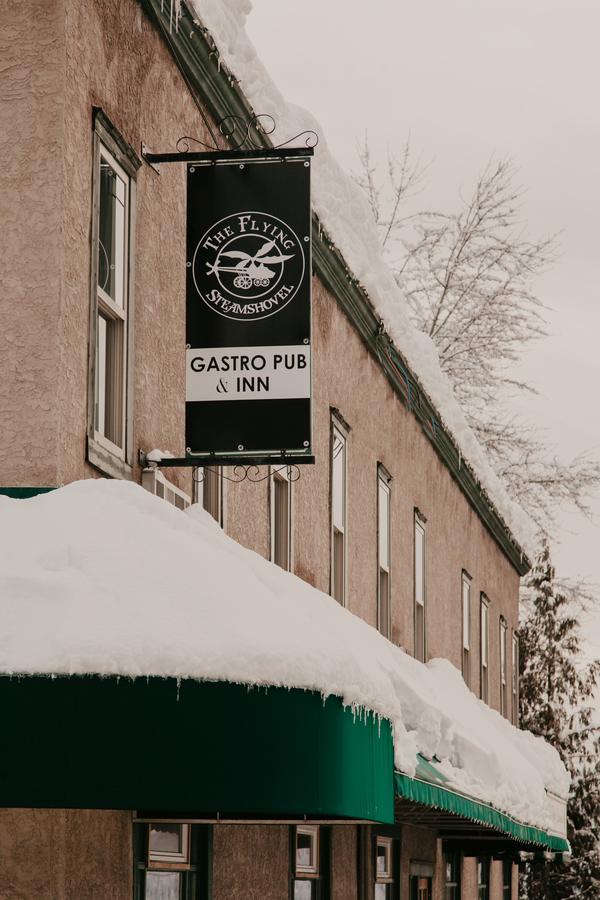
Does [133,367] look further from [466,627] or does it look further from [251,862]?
[466,627]

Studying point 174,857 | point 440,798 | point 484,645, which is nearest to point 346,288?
point 440,798

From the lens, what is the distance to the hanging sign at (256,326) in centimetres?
923

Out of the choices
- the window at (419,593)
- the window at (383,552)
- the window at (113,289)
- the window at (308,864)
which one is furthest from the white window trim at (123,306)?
the window at (419,593)

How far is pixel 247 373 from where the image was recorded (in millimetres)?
9289

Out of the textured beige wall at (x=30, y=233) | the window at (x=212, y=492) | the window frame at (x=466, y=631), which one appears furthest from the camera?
the window frame at (x=466, y=631)

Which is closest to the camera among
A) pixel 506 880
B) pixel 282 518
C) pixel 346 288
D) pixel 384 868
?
pixel 282 518

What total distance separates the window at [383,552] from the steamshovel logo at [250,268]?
26.2 ft

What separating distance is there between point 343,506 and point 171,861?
5.98 metres

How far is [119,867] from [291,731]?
2137 mm

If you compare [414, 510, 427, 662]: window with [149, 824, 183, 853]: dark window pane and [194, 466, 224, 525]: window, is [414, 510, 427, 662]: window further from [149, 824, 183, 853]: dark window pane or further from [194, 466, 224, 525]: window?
[149, 824, 183, 853]: dark window pane

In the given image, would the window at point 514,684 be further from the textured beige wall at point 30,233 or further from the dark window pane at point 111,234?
the textured beige wall at point 30,233

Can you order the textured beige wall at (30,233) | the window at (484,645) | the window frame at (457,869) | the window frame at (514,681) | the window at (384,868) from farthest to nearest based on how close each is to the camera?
the window frame at (514,681)
the window at (484,645)
the window frame at (457,869)
the window at (384,868)
the textured beige wall at (30,233)

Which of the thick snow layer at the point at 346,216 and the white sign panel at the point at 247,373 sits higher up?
the thick snow layer at the point at 346,216

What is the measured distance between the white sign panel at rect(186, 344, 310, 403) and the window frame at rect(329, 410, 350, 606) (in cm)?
555
